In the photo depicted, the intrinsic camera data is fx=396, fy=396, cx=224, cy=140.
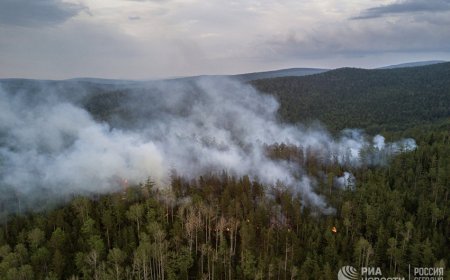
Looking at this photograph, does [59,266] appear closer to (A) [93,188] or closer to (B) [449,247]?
(A) [93,188]

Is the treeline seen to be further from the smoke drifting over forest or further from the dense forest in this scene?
the smoke drifting over forest

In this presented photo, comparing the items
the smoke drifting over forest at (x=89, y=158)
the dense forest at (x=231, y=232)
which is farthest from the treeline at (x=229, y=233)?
the smoke drifting over forest at (x=89, y=158)

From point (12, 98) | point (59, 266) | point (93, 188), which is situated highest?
point (12, 98)

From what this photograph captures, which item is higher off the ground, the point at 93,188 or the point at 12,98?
the point at 12,98

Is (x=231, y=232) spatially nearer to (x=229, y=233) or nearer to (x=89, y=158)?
(x=229, y=233)

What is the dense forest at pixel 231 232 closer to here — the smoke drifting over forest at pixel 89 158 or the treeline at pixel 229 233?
the treeline at pixel 229 233

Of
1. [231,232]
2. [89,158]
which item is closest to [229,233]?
[231,232]

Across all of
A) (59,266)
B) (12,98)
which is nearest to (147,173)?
(59,266)

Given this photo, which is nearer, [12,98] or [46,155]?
[46,155]
